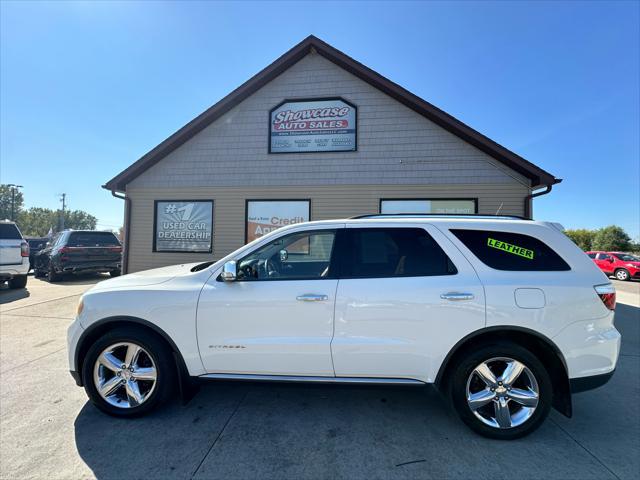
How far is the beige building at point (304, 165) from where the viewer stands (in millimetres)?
7391

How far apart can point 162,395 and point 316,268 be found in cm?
176

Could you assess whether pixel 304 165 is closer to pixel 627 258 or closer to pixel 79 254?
pixel 79 254

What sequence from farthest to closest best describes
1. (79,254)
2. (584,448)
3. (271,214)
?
1. (79,254)
2. (271,214)
3. (584,448)

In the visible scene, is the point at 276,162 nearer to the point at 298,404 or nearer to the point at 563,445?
the point at 298,404

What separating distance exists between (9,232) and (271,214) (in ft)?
23.5

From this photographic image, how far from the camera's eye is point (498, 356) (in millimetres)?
2441

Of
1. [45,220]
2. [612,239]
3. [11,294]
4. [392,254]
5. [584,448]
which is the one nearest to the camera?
[584,448]

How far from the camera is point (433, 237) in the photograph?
264 cm

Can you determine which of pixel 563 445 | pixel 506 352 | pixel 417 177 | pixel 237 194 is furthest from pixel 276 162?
pixel 563 445

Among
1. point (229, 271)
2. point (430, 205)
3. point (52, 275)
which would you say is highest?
point (430, 205)

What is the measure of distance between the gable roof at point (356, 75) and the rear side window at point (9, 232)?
2.76 m

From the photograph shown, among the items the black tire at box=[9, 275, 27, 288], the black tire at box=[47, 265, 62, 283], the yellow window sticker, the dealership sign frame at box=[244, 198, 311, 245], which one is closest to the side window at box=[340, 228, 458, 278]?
the yellow window sticker

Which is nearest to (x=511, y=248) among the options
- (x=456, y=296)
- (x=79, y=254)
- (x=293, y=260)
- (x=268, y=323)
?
(x=456, y=296)

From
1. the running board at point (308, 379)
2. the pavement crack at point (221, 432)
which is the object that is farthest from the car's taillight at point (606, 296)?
the pavement crack at point (221, 432)
